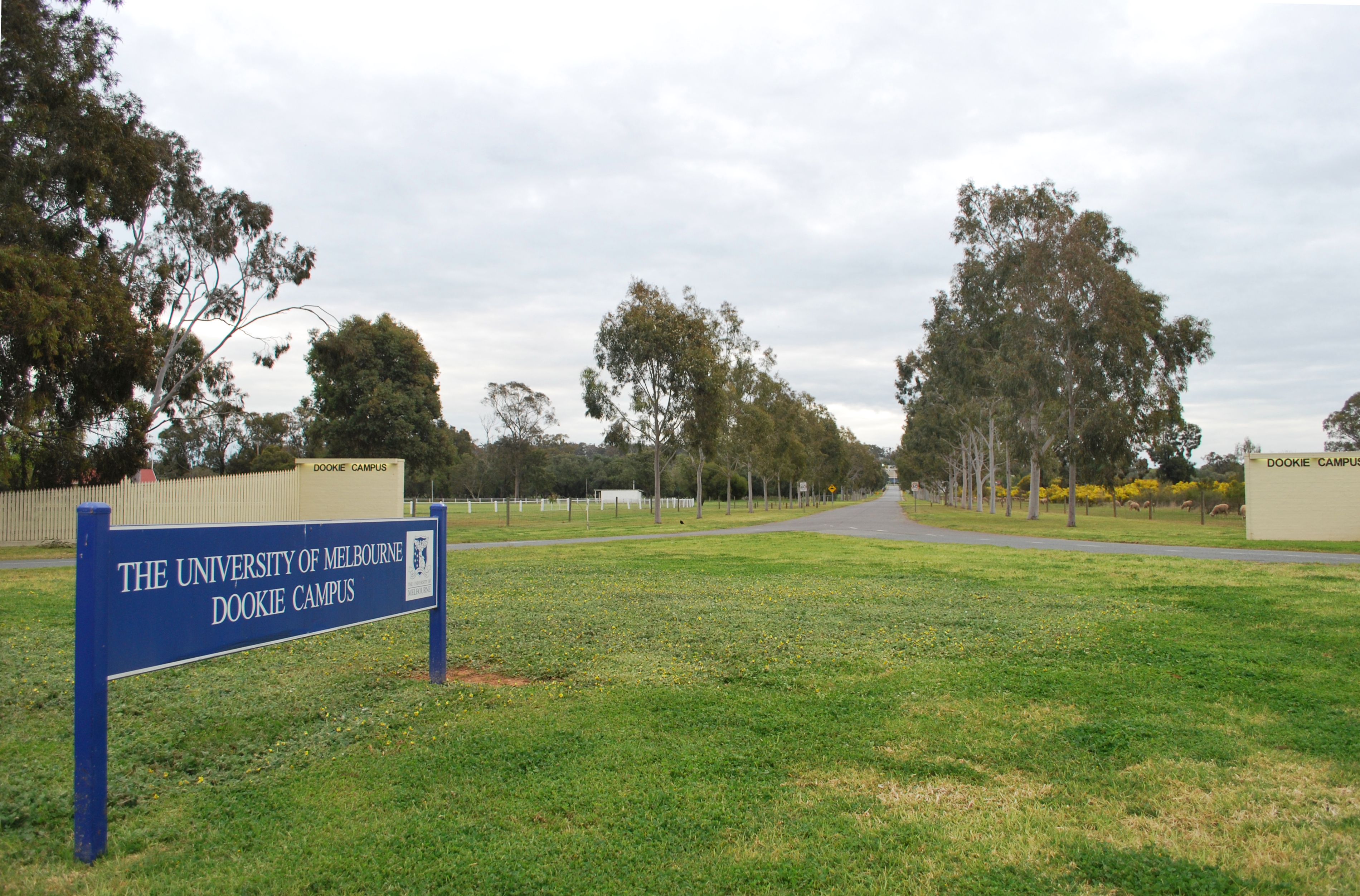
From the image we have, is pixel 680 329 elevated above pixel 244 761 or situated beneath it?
elevated above

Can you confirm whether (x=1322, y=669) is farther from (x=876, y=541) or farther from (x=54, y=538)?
(x=54, y=538)

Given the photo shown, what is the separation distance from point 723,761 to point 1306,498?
28932 mm

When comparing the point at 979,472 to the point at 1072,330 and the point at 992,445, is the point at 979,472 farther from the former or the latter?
the point at 1072,330

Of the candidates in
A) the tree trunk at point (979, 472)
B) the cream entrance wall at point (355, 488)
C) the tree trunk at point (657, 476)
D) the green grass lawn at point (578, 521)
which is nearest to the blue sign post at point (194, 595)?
the green grass lawn at point (578, 521)

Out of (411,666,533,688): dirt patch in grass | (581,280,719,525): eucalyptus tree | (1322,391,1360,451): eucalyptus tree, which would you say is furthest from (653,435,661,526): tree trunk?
(1322,391,1360,451): eucalyptus tree

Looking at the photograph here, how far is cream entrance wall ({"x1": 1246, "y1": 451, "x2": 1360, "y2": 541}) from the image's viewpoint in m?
25.4

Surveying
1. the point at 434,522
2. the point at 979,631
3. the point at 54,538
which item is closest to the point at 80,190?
the point at 54,538

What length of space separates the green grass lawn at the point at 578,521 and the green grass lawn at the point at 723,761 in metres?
11.4

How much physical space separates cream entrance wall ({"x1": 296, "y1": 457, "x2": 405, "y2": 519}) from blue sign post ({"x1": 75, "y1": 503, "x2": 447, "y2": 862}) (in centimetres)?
2775

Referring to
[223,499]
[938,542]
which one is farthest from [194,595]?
[223,499]

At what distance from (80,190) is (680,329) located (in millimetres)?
24685

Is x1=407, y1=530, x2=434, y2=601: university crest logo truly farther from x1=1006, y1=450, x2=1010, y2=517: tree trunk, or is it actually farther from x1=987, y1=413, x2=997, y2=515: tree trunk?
x1=1006, y1=450, x2=1010, y2=517: tree trunk

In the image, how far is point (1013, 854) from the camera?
335 centimetres

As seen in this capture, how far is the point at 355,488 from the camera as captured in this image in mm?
32188
